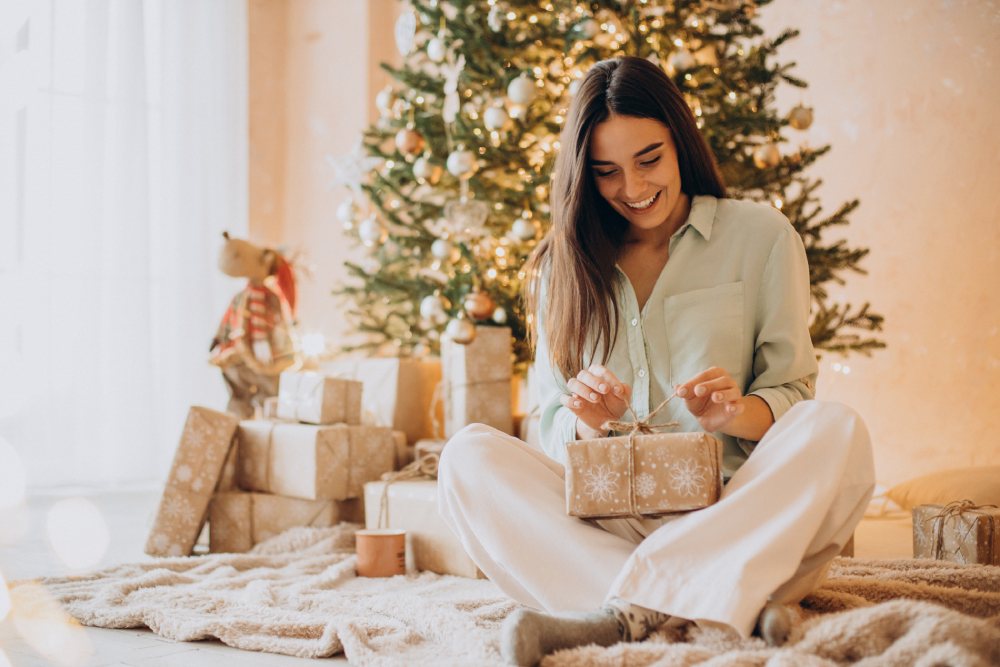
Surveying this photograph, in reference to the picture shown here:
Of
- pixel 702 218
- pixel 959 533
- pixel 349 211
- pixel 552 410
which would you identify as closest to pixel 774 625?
pixel 552 410

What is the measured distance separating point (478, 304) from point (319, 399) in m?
0.49

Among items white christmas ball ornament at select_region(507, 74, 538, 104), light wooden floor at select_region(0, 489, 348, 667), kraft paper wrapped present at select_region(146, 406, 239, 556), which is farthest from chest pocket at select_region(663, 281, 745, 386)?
kraft paper wrapped present at select_region(146, 406, 239, 556)

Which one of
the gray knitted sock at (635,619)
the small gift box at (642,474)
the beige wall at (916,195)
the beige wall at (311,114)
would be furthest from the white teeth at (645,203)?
the beige wall at (311,114)

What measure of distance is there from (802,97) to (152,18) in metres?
2.65

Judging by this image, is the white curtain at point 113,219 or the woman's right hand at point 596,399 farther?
the white curtain at point 113,219

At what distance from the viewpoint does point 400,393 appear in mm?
2787

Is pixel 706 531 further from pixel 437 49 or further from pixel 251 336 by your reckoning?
pixel 251 336

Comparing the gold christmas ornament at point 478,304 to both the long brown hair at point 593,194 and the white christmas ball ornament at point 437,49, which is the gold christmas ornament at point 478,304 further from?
the long brown hair at point 593,194

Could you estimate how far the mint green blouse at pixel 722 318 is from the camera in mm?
1363

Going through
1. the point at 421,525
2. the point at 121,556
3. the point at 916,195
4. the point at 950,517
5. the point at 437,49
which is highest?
the point at 437,49

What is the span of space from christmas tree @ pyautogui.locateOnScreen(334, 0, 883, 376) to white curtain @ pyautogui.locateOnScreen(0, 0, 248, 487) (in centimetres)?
145

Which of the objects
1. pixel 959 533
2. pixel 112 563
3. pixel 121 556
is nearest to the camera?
pixel 959 533

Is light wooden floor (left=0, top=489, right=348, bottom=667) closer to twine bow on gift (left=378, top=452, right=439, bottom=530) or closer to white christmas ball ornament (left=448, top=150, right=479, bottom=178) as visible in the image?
twine bow on gift (left=378, top=452, right=439, bottom=530)

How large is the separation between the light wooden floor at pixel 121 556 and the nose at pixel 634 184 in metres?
0.80
